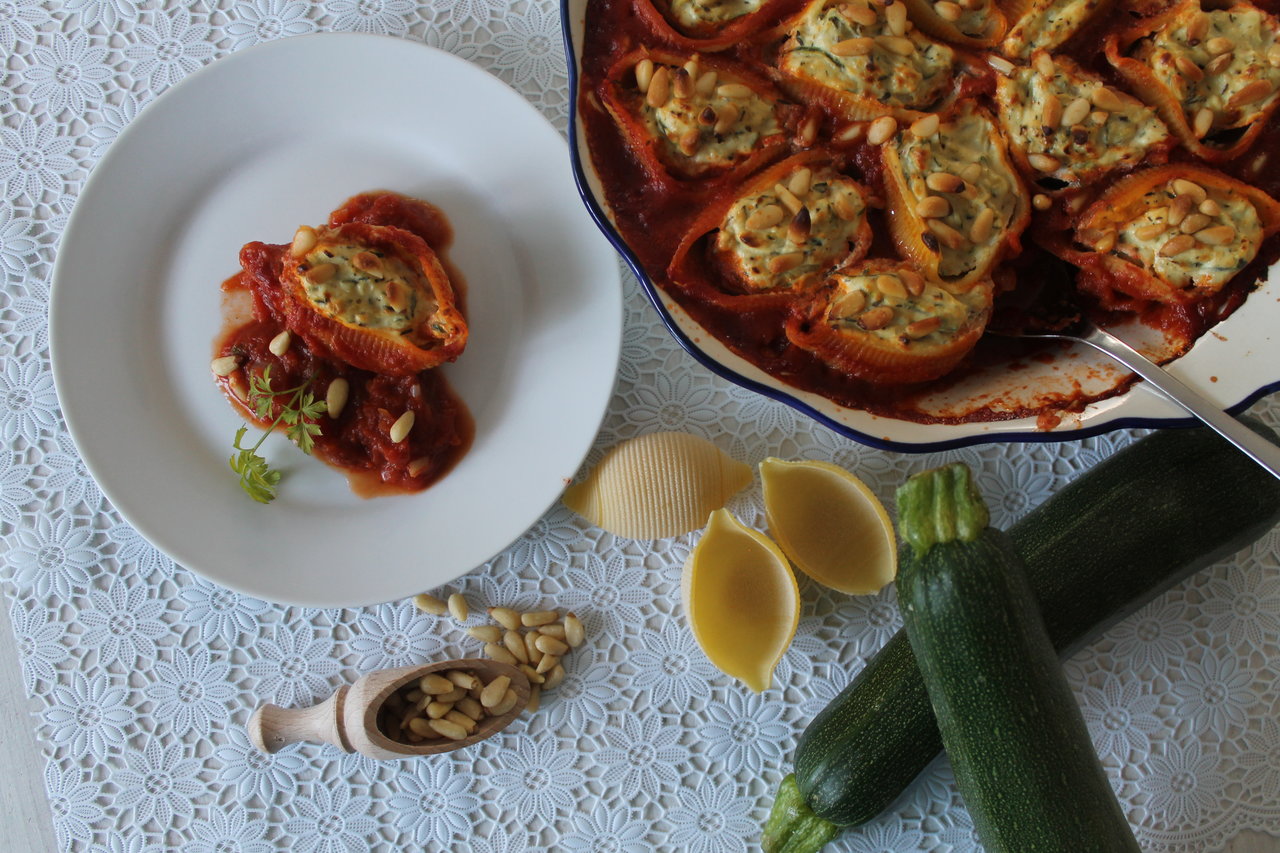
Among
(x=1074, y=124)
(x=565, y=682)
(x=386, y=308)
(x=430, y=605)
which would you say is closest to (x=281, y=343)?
(x=386, y=308)

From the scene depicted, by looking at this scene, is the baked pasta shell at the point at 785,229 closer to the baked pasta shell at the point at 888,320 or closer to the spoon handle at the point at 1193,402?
the baked pasta shell at the point at 888,320

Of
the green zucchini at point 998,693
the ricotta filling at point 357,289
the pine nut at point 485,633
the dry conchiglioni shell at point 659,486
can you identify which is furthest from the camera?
the pine nut at point 485,633

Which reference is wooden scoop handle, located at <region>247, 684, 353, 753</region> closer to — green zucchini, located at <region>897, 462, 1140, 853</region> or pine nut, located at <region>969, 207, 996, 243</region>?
green zucchini, located at <region>897, 462, 1140, 853</region>

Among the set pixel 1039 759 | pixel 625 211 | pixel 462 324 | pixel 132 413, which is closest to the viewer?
pixel 625 211

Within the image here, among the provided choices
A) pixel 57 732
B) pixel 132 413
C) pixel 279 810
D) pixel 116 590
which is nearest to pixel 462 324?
pixel 132 413

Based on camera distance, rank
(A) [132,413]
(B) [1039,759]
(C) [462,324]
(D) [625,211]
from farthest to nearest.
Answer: (A) [132,413]
(C) [462,324]
(B) [1039,759]
(D) [625,211]

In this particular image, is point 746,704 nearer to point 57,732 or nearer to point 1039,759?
point 1039,759

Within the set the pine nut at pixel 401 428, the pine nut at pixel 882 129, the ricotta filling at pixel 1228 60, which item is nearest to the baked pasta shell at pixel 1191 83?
the ricotta filling at pixel 1228 60
